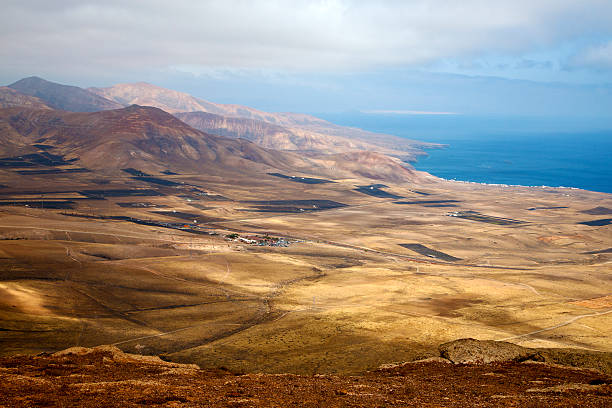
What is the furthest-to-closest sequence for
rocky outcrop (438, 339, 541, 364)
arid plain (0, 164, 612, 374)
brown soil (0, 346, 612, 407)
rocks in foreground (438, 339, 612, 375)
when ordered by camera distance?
arid plain (0, 164, 612, 374), rocky outcrop (438, 339, 541, 364), rocks in foreground (438, 339, 612, 375), brown soil (0, 346, 612, 407)

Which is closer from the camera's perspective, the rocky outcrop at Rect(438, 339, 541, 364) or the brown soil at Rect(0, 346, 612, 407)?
the brown soil at Rect(0, 346, 612, 407)

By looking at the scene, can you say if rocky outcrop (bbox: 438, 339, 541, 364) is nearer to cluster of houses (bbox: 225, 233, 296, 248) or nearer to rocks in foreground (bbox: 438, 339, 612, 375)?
rocks in foreground (bbox: 438, 339, 612, 375)

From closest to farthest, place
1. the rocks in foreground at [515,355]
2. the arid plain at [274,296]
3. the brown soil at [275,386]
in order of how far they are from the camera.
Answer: the brown soil at [275,386]
the rocks in foreground at [515,355]
the arid plain at [274,296]

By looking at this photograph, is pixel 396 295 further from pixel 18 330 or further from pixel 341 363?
pixel 18 330

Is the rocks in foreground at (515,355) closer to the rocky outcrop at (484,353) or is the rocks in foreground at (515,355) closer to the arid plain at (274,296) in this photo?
the rocky outcrop at (484,353)

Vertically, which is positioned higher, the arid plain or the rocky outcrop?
the rocky outcrop

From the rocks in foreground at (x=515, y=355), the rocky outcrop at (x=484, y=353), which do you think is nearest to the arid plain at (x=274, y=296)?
the rocky outcrop at (x=484, y=353)

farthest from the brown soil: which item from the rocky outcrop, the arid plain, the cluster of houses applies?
the cluster of houses

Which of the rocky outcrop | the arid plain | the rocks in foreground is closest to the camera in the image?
the rocks in foreground

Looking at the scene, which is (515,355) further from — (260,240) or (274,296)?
(260,240)
